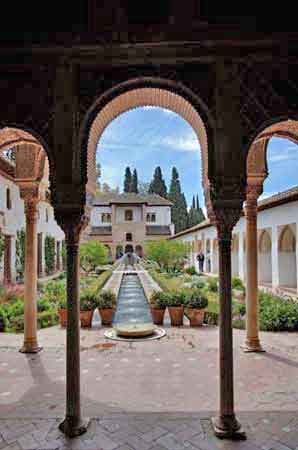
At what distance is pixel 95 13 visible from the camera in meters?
4.37

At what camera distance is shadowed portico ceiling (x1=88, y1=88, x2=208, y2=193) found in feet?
17.9

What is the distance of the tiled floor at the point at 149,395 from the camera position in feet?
13.8

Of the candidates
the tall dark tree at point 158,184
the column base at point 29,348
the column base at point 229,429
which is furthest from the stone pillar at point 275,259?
the tall dark tree at point 158,184

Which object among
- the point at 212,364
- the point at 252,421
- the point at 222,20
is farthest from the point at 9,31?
the point at 212,364

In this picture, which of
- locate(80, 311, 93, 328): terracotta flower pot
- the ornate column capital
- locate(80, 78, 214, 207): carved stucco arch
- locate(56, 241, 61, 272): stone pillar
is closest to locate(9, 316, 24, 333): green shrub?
locate(80, 311, 93, 328): terracotta flower pot

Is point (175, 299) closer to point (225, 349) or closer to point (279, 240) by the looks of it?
point (225, 349)

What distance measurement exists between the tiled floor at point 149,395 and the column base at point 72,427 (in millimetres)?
78

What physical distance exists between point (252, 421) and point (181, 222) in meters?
55.9

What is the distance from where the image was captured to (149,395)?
5.42 m

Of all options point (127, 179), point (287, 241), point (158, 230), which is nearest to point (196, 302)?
point (287, 241)

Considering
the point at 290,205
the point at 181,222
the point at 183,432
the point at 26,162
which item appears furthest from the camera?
the point at 181,222

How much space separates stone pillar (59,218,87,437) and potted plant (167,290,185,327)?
579cm

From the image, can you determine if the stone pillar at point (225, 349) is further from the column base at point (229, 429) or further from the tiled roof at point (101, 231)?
the tiled roof at point (101, 231)

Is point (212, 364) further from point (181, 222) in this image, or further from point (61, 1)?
point (181, 222)
